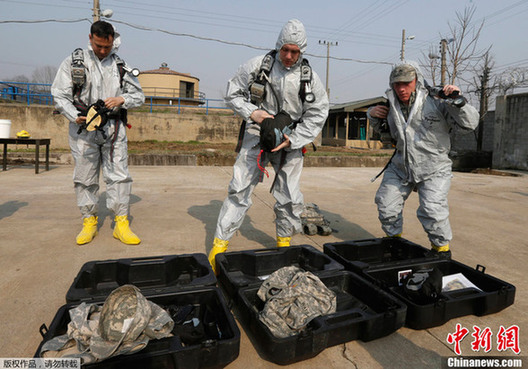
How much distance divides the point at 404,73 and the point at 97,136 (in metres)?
2.79

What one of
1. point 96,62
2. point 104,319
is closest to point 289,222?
point 104,319

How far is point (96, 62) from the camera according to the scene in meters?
3.25

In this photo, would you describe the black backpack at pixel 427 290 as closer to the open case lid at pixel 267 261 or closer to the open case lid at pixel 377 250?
the open case lid at pixel 267 261

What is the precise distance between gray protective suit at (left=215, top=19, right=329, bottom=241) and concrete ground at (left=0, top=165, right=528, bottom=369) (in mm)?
684

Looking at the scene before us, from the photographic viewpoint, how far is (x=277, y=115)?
2713 millimetres

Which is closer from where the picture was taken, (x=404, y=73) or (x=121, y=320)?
(x=121, y=320)

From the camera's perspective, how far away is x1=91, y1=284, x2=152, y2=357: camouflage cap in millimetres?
1454

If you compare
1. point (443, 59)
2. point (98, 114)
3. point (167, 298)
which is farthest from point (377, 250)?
point (443, 59)

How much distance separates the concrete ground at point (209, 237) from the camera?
1.87 meters

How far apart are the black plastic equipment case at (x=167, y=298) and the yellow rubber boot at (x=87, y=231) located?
1.17m

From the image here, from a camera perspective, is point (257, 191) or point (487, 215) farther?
point (257, 191)

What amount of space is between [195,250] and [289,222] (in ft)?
3.13

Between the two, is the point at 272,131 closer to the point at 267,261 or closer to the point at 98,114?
the point at 267,261

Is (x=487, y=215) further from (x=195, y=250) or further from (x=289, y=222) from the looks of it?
(x=195, y=250)
